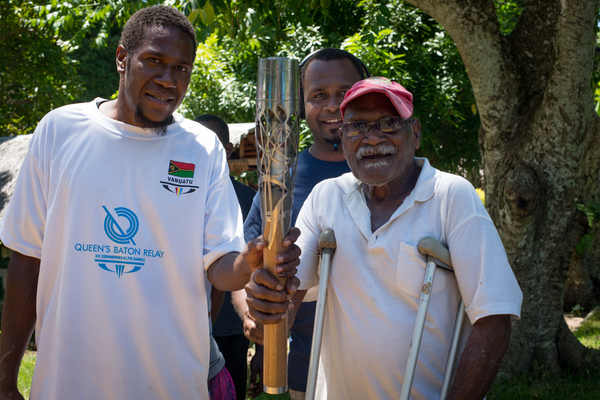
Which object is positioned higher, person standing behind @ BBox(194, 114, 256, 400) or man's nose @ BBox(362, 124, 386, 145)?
man's nose @ BBox(362, 124, 386, 145)

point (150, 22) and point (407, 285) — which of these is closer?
point (407, 285)

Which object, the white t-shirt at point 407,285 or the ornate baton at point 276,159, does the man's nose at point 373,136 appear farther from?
the ornate baton at point 276,159

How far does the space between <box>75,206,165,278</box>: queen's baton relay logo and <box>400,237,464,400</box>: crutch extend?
984 mm

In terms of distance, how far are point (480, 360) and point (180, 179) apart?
1.31 m

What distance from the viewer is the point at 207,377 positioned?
8.42ft

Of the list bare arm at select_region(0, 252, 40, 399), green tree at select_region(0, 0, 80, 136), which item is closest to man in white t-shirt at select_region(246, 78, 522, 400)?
A: bare arm at select_region(0, 252, 40, 399)

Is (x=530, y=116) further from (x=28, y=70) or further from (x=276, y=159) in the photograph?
(x=28, y=70)

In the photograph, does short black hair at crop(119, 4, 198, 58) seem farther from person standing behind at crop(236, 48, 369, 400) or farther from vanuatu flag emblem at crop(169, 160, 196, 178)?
person standing behind at crop(236, 48, 369, 400)

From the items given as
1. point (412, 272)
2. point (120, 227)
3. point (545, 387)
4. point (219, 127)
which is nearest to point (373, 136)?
point (412, 272)

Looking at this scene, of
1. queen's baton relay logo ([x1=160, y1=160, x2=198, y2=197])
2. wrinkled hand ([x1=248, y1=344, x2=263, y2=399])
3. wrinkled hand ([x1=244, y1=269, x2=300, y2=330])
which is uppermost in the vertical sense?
queen's baton relay logo ([x1=160, y1=160, x2=198, y2=197])

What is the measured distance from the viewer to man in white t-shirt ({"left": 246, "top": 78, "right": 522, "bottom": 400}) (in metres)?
2.32

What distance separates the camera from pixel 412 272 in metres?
2.43

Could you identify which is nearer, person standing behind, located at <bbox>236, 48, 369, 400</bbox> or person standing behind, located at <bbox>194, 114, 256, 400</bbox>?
person standing behind, located at <bbox>236, 48, 369, 400</bbox>

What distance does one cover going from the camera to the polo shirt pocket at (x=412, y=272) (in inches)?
95.5
